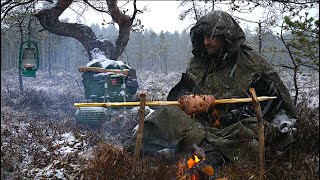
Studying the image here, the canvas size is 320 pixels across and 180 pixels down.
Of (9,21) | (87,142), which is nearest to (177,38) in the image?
(9,21)

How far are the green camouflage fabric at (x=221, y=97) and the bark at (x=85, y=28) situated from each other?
482 centimetres

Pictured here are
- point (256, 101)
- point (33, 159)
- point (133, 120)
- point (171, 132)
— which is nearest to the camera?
point (256, 101)

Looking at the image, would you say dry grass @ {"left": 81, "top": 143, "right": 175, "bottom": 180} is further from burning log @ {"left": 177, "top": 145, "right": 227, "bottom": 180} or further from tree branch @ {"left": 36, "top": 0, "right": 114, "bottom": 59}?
tree branch @ {"left": 36, "top": 0, "right": 114, "bottom": 59}

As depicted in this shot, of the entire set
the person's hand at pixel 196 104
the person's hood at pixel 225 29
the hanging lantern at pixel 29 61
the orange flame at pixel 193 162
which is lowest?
the orange flame at pixel 193 162

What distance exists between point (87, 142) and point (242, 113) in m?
2.55

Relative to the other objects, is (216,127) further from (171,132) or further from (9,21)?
(9,21)

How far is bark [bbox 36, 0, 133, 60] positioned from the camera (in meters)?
8.67

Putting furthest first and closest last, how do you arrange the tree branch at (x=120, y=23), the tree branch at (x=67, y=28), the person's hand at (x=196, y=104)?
the tree branch at (x=120, y=23) < the tree branch at (x=67, y=28) < the person's hand at (x=196, y=104)

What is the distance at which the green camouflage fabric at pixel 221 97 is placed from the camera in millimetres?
3643

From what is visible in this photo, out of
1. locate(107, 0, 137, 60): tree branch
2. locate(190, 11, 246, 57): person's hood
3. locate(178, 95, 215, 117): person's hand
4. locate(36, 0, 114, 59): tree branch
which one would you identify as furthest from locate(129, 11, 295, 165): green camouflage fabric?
locate(36, 0, 114, 59): tree branch

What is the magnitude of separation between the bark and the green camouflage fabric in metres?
4.82

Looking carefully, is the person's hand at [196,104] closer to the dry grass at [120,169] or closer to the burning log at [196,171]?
the burning log at [196,171]

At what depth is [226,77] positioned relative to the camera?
14.9 feet

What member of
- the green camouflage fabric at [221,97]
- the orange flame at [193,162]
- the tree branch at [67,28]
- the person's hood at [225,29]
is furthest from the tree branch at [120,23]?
the orange flame at [193,162]
